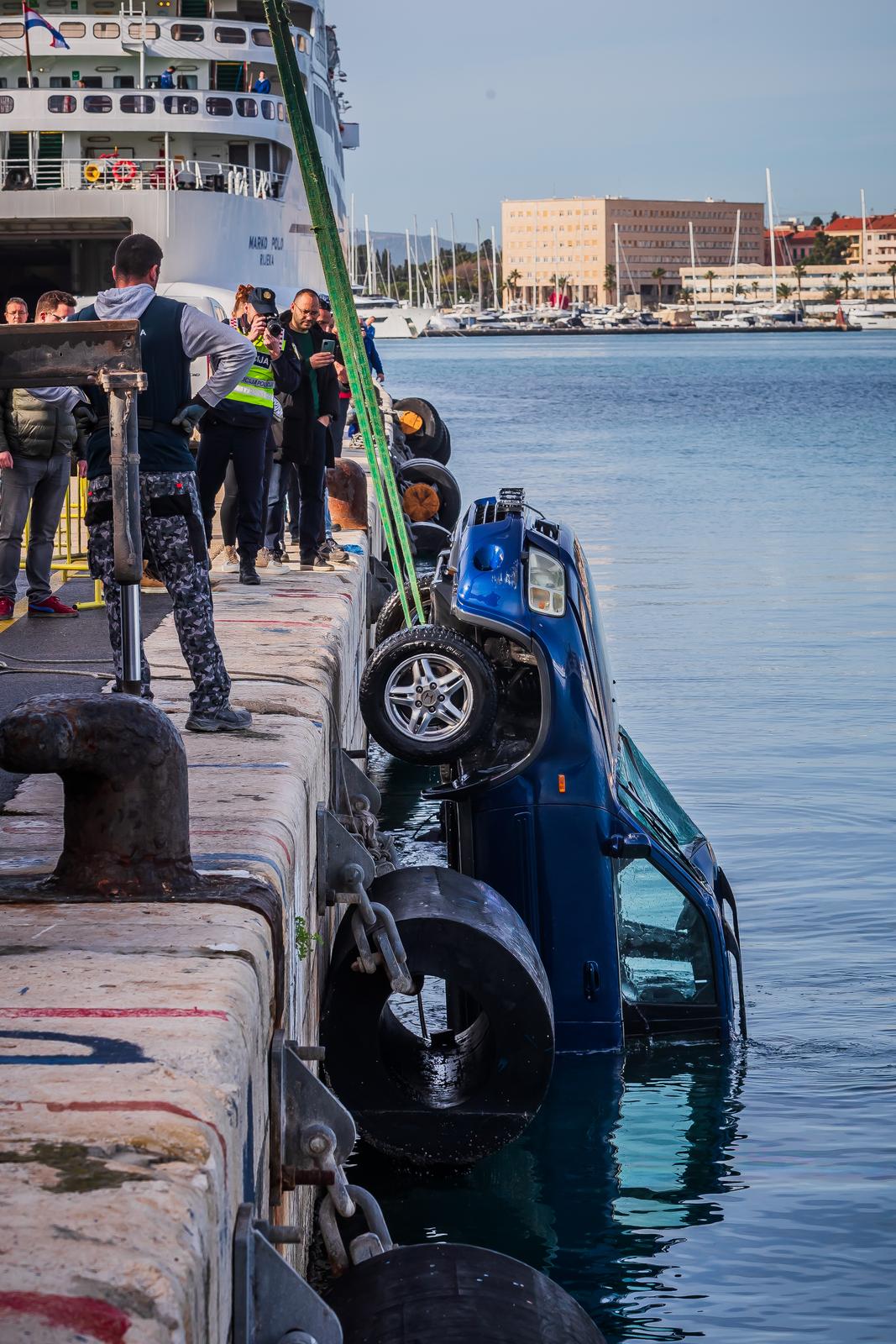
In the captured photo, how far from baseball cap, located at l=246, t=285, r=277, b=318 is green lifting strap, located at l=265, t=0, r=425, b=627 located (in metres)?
→ 1.50

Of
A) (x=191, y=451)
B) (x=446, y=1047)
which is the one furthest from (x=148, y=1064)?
(x=191, y=451)

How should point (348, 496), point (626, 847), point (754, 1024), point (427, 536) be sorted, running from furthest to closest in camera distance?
point (427, 536) → point (348, 496) → point (754, 1024) → point (626, 847)

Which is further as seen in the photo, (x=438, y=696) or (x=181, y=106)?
(x=181, y=106)

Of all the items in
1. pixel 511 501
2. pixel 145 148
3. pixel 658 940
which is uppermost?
pixel 145 148

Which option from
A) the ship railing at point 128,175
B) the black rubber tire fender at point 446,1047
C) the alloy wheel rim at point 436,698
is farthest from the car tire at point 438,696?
the ship railing at point 128,175

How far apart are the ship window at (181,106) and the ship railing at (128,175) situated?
1.01m

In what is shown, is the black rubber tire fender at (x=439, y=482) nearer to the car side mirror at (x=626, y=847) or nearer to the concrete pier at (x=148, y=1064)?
the car side mirror at (x=626, y=847)

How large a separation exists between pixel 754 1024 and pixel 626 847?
2.03m

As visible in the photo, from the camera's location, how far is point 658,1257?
6.16 metres

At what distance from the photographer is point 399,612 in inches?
387

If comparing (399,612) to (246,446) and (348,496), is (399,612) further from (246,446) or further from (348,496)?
(348,496)

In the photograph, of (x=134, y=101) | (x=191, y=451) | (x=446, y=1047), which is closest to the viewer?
(x=446, y=1047)

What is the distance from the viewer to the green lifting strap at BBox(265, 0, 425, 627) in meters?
6.73

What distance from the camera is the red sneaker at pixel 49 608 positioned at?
11055 millimetres
